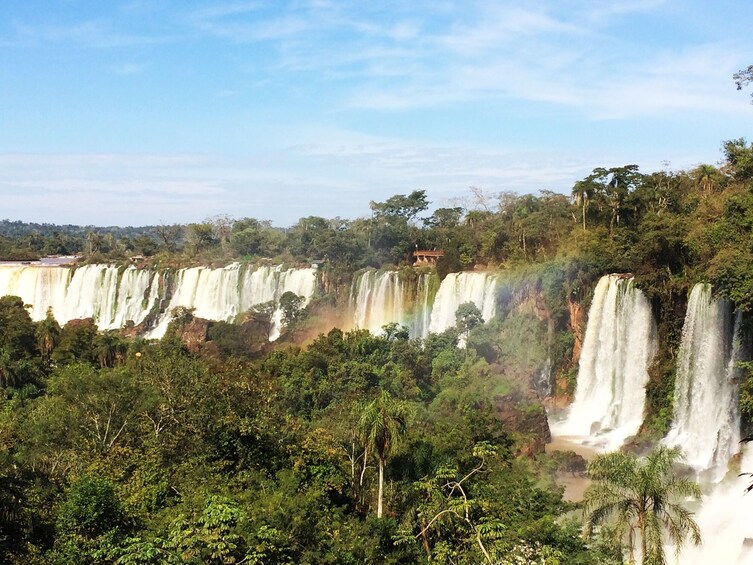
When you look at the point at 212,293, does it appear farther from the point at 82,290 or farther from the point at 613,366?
the point at 613,366

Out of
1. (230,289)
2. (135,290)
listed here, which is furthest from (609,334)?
(135,290)

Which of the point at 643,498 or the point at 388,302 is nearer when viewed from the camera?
the point at 643,498

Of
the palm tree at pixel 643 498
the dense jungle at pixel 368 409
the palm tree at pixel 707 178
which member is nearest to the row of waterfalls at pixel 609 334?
the dense jungle at pixel 368 409

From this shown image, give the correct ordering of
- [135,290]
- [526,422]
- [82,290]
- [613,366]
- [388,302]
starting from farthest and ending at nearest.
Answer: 1. [82,290]
2. [135,290]
3. [388,302]
4. [613,366]
5. [526,422]

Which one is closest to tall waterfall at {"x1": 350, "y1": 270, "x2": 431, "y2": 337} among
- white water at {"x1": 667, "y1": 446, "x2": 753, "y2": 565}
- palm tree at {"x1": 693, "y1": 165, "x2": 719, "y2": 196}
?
palm tree at {"x1": 693, "y1": 165, "x2": 719, "y2": 196}

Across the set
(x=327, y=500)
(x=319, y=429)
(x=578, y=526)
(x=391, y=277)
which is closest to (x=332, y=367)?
(x=391, y=277)

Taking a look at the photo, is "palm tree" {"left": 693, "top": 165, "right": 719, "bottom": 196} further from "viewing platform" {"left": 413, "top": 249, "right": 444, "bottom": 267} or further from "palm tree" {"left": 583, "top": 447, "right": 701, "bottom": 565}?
"palm tree" {"left": 583, "top": 447, "right": 701, "bottom": 565}
